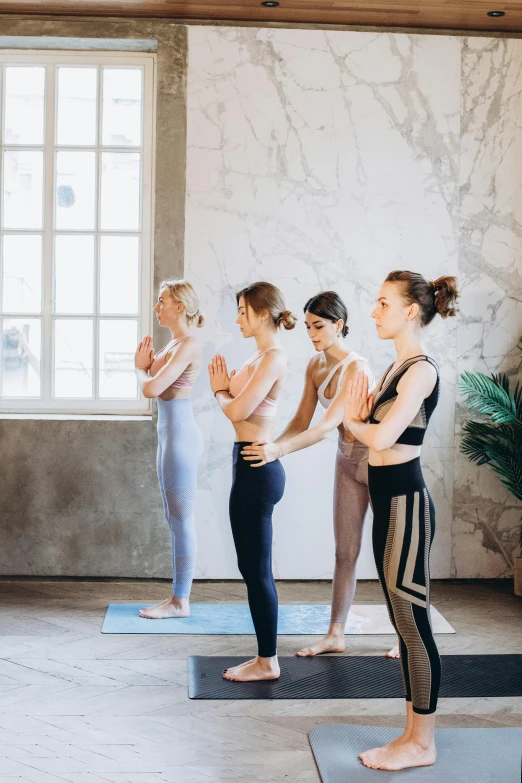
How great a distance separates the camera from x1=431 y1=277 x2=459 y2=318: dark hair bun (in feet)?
9.49

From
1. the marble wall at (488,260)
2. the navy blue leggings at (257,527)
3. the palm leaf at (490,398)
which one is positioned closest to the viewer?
the navy blue leggings at (257,527)

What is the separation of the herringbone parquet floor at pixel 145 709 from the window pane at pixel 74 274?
1753mm

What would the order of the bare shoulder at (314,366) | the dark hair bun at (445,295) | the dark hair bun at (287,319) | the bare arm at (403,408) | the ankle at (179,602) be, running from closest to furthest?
the bare arm at (403,408), the dark hair bun at (445,295), the dark hair bun at (287,319), the bare shoulder at (314,366), the ankle at (179,602)

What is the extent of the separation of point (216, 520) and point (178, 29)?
112 inches

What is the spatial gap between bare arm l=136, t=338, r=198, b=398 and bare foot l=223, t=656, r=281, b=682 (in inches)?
55.1

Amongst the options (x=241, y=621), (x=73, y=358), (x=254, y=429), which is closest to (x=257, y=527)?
(x=254, y=429)

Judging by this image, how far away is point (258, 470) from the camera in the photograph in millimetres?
3506

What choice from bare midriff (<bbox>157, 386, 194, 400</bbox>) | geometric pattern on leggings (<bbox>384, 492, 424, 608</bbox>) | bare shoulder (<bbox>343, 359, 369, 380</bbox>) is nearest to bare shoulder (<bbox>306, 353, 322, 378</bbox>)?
bare shoulder (<bbox>343, 359, 369, 380</bbox>)

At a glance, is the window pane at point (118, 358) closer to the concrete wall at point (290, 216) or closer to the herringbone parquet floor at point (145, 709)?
the concrete wall at point (290, 216)

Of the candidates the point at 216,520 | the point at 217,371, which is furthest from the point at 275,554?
the point at 217,371

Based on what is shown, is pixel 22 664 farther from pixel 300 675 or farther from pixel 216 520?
pixel 216 520

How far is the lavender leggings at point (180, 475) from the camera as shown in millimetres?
4453

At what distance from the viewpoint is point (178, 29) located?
16.9ft

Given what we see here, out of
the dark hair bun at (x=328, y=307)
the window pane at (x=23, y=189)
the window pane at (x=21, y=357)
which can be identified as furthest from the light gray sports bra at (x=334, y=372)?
the window pane at (x=23, y=189)
